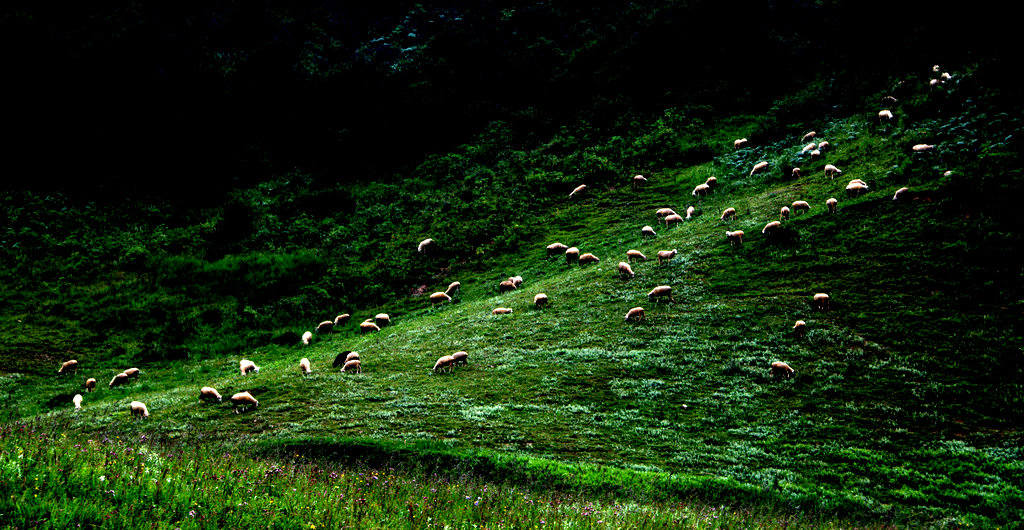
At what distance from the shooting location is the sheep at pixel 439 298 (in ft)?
116

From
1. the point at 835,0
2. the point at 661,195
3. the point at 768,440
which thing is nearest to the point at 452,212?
the point at 661,195

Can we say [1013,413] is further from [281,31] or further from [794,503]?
[281,31]

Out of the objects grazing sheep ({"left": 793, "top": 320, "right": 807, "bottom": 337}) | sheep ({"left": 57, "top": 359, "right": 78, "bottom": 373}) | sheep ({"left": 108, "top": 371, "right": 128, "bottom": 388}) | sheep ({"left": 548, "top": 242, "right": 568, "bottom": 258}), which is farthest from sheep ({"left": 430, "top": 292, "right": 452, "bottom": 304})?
grazing sheep ({"left": 793, "top": 320, "right": 807, "bottom": 337})

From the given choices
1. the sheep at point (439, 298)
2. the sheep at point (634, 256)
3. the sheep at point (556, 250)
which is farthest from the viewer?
the sheep at point (556, 250)

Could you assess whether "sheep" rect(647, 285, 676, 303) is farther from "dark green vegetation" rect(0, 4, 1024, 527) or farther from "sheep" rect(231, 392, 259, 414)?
"sheep" rect(231, 392, 259, 414)

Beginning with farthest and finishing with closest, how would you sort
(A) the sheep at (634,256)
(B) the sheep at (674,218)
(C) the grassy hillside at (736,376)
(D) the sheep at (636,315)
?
1. (B) the sheep at (674,218)
2. (A) the sheep at (634,256)
3. (D) the sheep at (636,315)
4. (C) the grassy hillside at (736,376)

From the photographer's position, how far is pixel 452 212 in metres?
49.2

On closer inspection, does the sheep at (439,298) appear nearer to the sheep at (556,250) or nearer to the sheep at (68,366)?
the sheep at (556,250)

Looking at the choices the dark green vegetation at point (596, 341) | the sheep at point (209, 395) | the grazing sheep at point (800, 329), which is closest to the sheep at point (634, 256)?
the dark green vegetation at point (596, 341)

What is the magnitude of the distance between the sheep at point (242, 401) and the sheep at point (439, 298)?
16072 mm

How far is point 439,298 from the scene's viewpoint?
35.6 meters

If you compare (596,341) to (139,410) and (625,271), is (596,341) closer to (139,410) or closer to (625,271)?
(625,271)

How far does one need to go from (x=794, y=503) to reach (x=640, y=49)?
2527 inches

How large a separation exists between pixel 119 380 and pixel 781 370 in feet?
102
